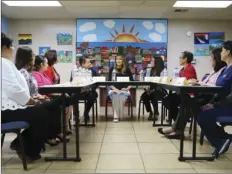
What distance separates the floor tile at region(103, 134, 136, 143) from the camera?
124 inches

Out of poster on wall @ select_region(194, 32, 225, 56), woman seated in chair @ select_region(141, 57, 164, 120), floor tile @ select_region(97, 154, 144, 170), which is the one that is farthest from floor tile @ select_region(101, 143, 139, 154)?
poster on wall @ select_region(194, 32, 225, 56)

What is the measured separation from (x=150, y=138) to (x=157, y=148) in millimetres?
479

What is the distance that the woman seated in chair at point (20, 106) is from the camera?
211 cm

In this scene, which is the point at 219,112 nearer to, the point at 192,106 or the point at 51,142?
the point at 192,106

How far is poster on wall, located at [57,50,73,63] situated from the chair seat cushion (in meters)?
5.13

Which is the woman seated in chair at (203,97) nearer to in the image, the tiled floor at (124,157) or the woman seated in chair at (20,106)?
the tiled floor at (124,157)

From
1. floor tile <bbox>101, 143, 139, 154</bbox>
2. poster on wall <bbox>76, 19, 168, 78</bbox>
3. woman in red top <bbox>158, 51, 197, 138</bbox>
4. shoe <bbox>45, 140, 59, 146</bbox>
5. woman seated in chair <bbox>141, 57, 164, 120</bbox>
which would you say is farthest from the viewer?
poster on wall <bbox>76, 19, 168, 78</bbox>

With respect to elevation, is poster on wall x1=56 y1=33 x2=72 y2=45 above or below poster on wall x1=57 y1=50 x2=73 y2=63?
above

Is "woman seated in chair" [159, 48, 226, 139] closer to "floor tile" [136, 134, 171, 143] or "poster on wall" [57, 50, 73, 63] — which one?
"floor tile" [136, 134, 171, 143]

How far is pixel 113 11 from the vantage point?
247 inches

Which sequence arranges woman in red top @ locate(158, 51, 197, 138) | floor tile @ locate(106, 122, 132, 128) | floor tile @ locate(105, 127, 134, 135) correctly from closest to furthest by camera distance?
floor tile @ locate(105, 127, 134, 135) → woman in red top @ locate(158, 51, 197, 138) → floor tile @ locate(106, 122, 132, 128)

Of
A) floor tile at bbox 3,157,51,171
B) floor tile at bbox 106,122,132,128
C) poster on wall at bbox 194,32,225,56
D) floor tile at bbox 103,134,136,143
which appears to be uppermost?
poster on wall at bbox 194,32,225,56

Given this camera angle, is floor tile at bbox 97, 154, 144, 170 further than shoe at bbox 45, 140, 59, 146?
No

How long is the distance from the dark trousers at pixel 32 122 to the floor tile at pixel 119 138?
1001mm
